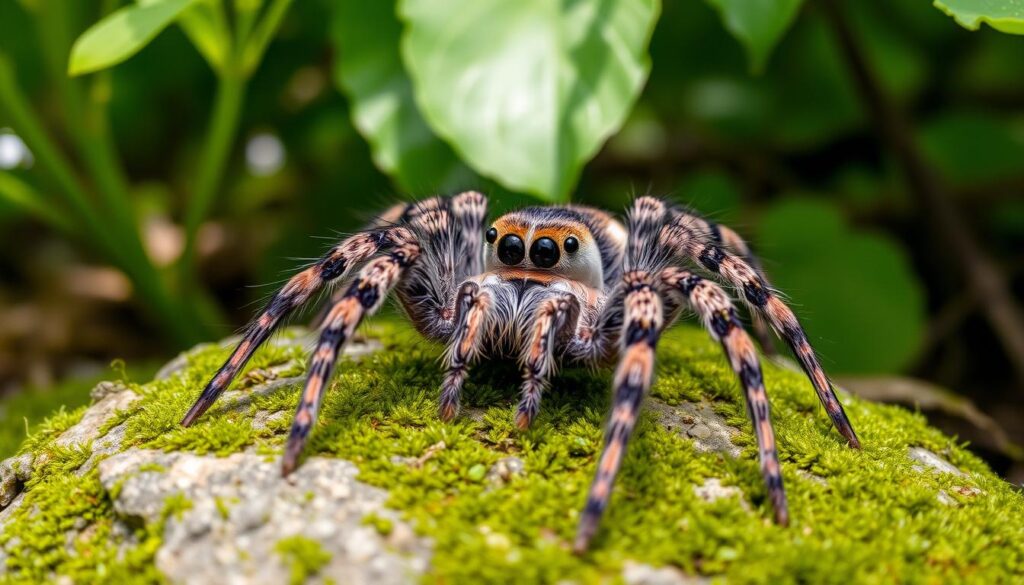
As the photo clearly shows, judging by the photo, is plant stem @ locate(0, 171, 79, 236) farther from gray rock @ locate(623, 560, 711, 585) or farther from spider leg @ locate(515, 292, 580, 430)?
gray rock @ locate(623, 560, 711, 585)

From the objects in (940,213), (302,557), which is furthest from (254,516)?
(940,213)

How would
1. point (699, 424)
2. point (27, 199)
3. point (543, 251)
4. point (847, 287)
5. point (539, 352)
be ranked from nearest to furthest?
point (539, 352) < point (699, 424) < point (543, 251) < point (27, 199) < point (847, 287)

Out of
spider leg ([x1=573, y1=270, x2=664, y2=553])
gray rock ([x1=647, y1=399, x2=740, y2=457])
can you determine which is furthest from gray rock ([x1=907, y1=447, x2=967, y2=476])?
spider leg ([x1=573, y1=270, x2=664, y2=553])

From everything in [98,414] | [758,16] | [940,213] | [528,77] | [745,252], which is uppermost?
[758,16]

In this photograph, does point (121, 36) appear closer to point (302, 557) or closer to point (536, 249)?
point (536, 249)

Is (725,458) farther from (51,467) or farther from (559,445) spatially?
(51,467)

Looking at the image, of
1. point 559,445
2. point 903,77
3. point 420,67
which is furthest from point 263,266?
point 903,77

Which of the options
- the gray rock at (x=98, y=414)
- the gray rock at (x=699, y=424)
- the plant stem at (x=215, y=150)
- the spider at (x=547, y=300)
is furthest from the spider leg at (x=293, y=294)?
the plant stem at (x=215, y=150)
